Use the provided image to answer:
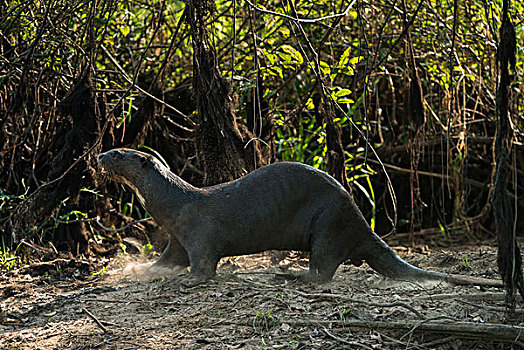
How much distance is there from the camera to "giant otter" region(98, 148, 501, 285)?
152 inches

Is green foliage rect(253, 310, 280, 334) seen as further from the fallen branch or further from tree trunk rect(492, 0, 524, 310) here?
tree trunk rect(492, 0, 524, 310)

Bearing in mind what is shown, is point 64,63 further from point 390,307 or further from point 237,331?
point 390,307

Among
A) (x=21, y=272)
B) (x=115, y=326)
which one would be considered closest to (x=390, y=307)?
(x=115, y=326)

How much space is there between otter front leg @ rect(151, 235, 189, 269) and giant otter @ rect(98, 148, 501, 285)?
58 millimetres

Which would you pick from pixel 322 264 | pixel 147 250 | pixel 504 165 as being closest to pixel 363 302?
pixel 322 264

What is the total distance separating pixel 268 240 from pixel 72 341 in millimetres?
1414

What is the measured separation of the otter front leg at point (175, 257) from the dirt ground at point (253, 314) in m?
0.17

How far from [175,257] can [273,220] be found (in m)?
0.76

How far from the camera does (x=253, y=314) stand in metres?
3.19

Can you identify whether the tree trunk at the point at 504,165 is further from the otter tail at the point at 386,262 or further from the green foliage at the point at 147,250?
the green foliage at the point at 147,250

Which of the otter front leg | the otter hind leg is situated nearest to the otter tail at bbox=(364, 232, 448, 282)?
the otter hind leg

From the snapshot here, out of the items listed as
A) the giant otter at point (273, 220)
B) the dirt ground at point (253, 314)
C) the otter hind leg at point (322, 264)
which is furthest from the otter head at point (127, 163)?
the otter hind leg at point (322, 264)

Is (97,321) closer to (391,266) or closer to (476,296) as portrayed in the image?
(391,266)

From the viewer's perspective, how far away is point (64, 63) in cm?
520
